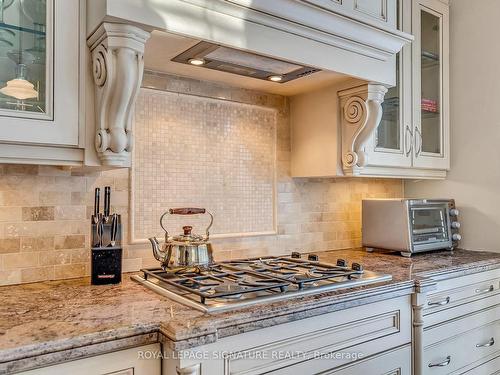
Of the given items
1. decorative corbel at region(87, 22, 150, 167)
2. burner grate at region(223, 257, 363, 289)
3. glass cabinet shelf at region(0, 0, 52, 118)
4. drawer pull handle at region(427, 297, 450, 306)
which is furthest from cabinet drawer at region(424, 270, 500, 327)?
glass cabinet shelf at region(0, 0, 52, 118)

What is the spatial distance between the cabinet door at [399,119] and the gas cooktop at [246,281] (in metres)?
0.71

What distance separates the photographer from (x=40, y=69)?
1.18 metres

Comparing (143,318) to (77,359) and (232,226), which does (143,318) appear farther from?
(232,226)

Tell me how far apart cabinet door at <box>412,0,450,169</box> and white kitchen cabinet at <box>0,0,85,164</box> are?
1.73m

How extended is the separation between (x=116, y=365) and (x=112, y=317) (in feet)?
0.38

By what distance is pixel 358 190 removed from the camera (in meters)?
2.39

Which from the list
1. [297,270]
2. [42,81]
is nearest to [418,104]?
[297,270]

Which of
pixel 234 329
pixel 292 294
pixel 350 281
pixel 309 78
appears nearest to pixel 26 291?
pixel 234 329

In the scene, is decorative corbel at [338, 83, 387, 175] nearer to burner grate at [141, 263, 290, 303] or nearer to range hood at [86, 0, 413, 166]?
range hood at [86, 0, 413, 166]

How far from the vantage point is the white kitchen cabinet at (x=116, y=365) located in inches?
35.9

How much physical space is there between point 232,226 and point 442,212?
1.19 metres

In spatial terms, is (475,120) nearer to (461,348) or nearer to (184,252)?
(461,348)

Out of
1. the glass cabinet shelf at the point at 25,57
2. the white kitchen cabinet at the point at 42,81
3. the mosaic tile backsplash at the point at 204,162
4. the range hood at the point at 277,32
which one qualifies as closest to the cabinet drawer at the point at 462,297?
the mosaic tile backsplash at the point at 204,162

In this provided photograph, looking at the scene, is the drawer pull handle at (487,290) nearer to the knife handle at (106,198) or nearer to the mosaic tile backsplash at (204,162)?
the mosaic tile backsplash at (204,162)
